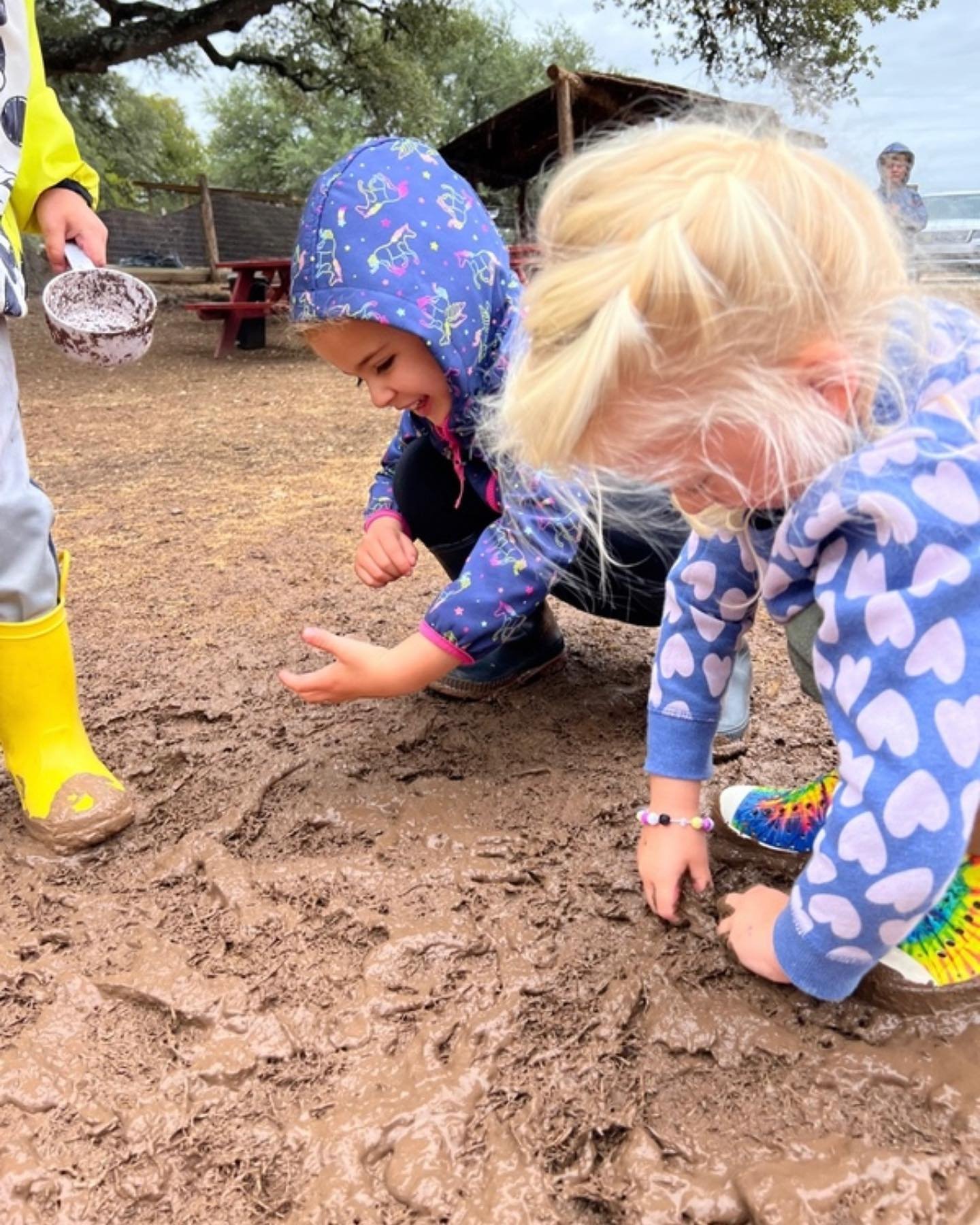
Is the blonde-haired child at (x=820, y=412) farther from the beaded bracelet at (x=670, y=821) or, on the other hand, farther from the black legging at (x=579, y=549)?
the black legging at (x=579, y=549)

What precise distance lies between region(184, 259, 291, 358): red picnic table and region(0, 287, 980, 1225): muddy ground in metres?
5.61

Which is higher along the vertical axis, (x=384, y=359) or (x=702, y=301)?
(x=702, y=301)

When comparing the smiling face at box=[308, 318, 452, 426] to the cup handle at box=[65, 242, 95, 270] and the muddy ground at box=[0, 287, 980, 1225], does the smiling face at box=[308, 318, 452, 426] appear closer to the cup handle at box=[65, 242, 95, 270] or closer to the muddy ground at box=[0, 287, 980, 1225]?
the cup handle at box=[65, 242, 95, 270]

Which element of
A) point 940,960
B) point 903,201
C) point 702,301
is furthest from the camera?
point 940,960

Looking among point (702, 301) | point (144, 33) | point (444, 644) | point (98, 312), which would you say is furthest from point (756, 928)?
point (144, 33)

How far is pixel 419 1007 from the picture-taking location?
1.09 metres

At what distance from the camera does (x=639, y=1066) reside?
1010 millimetres

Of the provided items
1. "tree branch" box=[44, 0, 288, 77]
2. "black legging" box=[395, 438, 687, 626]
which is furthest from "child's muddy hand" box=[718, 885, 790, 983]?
"tree branch" box=[44, 0, 288, 77]

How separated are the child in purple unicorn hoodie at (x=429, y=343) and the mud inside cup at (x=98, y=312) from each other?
0.93ft

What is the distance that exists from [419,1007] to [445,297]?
2.93 feet

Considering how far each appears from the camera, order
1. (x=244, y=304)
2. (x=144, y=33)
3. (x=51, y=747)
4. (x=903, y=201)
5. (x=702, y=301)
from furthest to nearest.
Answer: (x=144, y=33) → (x=244, y=304) → (x=51, y=747) → (x=903, y=201) → (x=702, y=301)

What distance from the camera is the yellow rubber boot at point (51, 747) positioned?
141 centimetres

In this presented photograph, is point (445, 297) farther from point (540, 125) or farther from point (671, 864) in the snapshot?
point (540, 125)

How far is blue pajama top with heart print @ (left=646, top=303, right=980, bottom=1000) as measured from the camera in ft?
2.57
